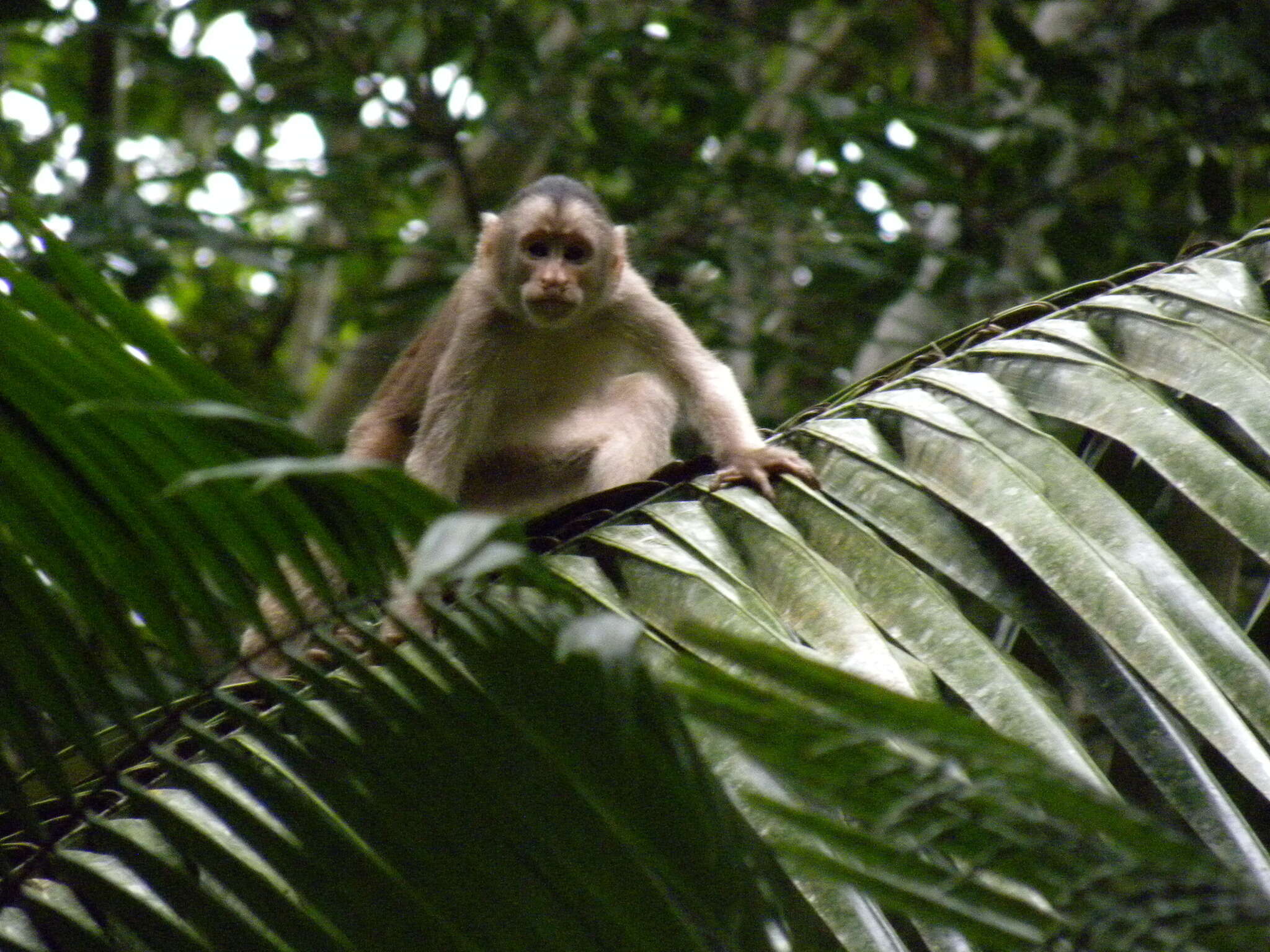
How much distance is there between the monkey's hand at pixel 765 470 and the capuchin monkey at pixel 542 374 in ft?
7.68

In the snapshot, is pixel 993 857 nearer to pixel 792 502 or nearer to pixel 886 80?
pixel 792 502

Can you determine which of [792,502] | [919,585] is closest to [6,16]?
[792,502]

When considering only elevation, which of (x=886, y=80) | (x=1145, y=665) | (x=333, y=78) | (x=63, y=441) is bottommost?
(x=1145, y=665)

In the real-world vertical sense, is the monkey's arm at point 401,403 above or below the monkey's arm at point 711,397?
above

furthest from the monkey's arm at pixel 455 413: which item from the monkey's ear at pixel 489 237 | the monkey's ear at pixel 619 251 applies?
the monkey's ear at pixel 619 251

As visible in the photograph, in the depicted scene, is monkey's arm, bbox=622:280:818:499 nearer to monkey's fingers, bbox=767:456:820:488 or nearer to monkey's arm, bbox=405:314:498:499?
monkey's fingers, bbox=767:456:820:488

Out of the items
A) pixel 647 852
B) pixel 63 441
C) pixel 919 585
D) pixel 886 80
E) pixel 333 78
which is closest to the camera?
pixel 647 852

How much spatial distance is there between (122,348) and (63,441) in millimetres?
109

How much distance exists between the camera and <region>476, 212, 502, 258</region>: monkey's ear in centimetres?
599

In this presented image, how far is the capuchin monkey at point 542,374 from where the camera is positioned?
5.47 m

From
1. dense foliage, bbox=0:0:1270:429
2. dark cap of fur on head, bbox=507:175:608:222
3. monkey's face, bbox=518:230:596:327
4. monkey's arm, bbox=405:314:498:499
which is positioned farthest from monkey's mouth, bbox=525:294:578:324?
dense foliage, bbox=0:0:1270:429

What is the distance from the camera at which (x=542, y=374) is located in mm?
5996

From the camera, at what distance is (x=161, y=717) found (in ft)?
6.45

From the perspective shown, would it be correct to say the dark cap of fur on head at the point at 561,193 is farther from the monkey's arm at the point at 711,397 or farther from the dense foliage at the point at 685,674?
the dense foliage at the point at 685,674
